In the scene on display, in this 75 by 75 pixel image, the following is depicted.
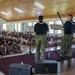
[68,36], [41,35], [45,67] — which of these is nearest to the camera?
[45,67]

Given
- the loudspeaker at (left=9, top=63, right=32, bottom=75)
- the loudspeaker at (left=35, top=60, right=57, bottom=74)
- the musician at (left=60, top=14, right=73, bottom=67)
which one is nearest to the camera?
the loudspeaker at (left=9, top=63, right=32, bottom=75)

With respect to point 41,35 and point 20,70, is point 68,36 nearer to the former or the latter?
point 41,35

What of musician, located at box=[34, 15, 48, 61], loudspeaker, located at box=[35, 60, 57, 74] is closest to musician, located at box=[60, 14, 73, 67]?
musician, located at box=[34, 15, 48, 61]

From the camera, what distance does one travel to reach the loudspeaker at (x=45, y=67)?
3262 mm

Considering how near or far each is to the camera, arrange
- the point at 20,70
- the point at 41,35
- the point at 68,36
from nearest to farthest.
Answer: the point at 20,70, the point at 41,35, the point at 68,36

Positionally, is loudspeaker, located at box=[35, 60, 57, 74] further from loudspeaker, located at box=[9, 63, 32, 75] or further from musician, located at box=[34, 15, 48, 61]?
musician, located at box=[34, 15, 48, 61]

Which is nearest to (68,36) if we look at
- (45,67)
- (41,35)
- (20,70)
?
(41,35)

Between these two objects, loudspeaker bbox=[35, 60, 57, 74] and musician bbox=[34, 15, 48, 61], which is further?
musician bbox=[34, 15, 48, 61]

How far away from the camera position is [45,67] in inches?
129

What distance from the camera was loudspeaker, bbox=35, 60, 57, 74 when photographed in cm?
326

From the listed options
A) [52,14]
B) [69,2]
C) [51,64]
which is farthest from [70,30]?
[52,14]

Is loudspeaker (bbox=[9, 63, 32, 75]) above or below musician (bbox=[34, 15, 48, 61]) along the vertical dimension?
below

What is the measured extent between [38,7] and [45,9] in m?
0.49

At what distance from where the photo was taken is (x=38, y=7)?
10195mm
